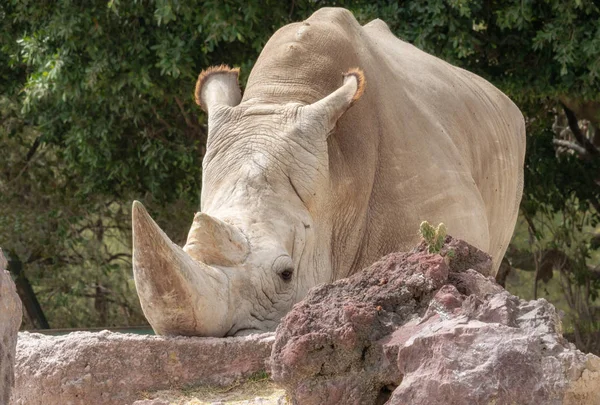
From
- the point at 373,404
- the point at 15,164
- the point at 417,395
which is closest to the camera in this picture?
the point at 417,395

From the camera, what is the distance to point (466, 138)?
8.29 metres

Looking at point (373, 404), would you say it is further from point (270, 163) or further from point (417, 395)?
point (270, 163)

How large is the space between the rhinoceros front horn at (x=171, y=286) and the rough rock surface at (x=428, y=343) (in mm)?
1220

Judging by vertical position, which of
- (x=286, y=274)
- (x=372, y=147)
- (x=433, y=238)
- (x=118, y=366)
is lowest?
(x=286, y=274)

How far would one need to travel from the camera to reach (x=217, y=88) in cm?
742

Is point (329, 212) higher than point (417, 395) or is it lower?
lower

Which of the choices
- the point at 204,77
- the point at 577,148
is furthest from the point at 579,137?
the point at 204,77

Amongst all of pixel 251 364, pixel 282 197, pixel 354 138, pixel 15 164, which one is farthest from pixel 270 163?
pixel 15 164

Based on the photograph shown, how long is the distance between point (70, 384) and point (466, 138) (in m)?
4.13

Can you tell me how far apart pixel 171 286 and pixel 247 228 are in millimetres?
866

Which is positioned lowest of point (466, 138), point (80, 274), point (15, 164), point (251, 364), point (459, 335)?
point (80, 274)

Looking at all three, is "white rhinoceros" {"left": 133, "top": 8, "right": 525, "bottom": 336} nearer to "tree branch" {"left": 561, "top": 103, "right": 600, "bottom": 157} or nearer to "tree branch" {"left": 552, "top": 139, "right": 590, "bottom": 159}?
"tree branch" {"left": 561, "top": 103, "right": 600, "bottom": 157}

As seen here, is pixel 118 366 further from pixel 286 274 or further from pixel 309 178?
pixel 309 178

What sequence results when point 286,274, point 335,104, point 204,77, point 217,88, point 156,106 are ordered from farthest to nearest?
point 156,106
point 204,77
point 217,88
point 335,104
point 286,274
